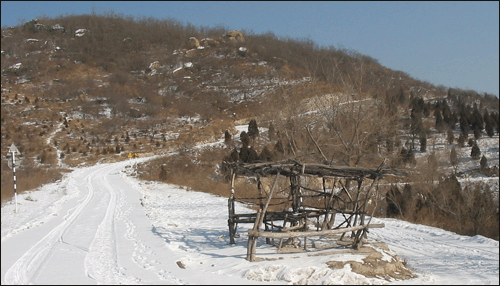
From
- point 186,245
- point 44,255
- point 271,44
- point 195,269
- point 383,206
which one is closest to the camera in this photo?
point 195,269

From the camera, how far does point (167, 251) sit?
9258 millimetres

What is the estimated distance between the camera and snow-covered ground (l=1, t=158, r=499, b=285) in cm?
712

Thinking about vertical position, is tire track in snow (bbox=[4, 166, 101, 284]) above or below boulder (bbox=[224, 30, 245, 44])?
below

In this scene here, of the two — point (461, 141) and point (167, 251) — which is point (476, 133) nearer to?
point (461, 141)

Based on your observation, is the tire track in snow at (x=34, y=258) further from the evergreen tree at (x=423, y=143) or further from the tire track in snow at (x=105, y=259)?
the evergreen tree at (x=423, y=143)

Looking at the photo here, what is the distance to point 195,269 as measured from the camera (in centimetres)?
778

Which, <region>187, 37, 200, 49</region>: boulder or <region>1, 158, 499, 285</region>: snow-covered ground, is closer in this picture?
<region>1, 158, 499, 285</region>: snow-covered ground

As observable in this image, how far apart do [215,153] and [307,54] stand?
59.6 m

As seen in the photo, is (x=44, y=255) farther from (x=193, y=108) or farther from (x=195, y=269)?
(x=193, y=108)

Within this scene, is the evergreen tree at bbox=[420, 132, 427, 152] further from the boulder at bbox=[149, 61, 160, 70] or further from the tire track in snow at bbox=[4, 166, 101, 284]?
the boulder at bbox=[149, 61, 160, 70]

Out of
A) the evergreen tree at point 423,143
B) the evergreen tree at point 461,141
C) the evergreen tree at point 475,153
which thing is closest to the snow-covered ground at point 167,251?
the evergreen tree at point 475,153

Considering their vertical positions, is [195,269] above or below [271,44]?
below

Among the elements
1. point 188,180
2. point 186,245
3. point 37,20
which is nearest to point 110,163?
point 188,180

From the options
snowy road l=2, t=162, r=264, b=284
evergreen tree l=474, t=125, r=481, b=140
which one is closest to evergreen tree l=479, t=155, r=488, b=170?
evergreen tree l=474, t=125, r=481, b=140
